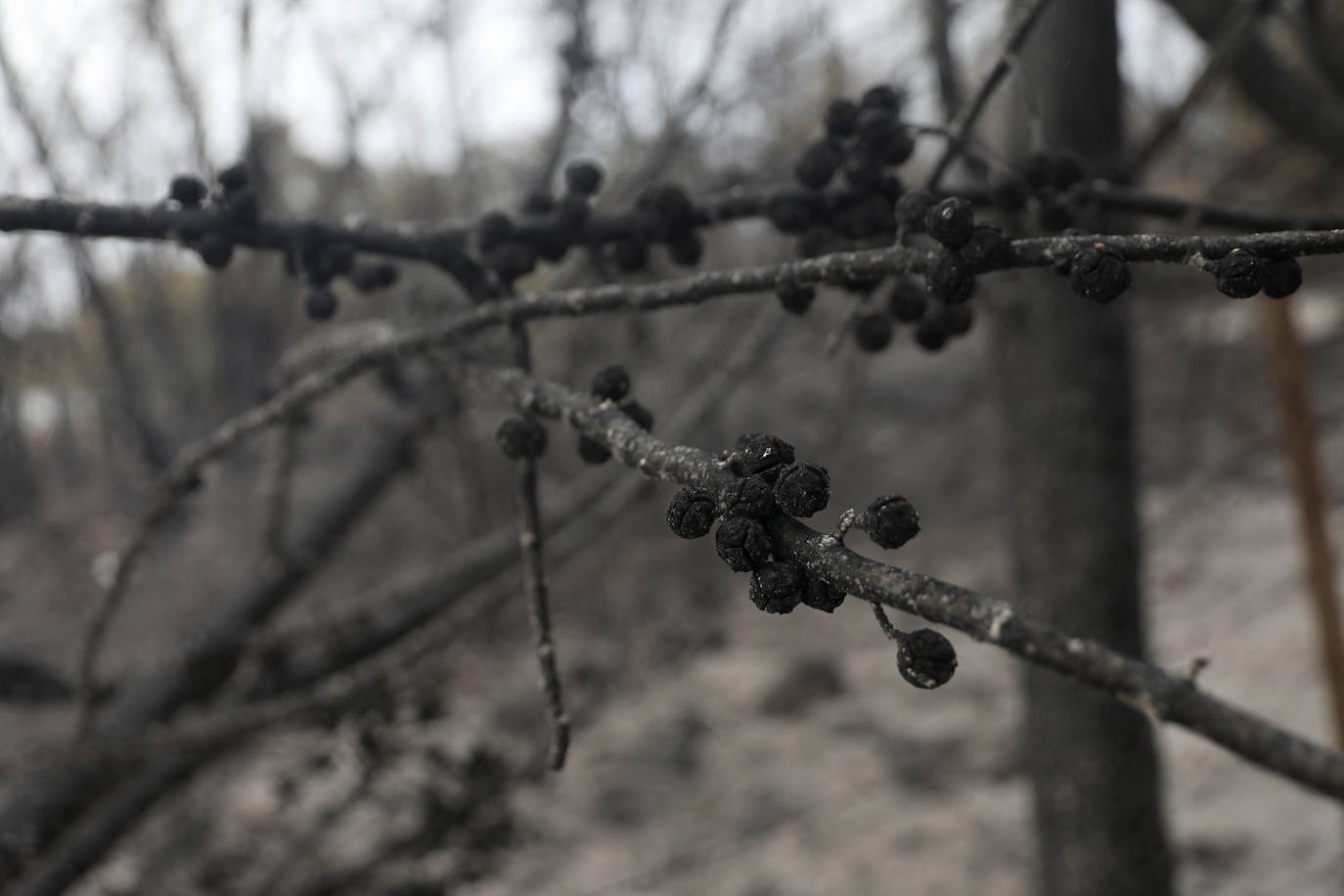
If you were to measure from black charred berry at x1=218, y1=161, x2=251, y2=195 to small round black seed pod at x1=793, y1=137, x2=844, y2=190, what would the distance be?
632mm

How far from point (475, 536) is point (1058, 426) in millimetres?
3048

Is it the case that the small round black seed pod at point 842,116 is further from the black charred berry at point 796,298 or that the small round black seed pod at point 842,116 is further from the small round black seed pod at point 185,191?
the small round black seed pod at point 185,191

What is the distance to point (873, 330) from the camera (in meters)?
1.23

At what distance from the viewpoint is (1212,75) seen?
2236mm

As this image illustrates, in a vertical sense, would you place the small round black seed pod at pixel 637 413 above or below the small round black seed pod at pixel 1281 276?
above

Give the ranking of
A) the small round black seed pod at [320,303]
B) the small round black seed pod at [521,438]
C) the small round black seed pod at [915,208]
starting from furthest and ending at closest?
the small round black seed pod at [320,303] → the small round black seed pod at [521,438] → the small round black seed pod at [915,208]

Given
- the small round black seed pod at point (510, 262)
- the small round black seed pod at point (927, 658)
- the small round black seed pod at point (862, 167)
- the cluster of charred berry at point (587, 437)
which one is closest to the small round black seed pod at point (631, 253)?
the small round black seed pod at point (510, 262)

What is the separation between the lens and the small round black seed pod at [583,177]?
4.07 feet

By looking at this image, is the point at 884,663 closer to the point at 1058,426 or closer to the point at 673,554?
the point at 673,554

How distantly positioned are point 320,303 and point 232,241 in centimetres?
12

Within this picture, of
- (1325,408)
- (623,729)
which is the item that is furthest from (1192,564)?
(623,729)

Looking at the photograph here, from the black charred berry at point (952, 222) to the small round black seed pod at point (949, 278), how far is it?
0.04 feet

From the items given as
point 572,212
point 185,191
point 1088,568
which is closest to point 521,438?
point 572,212

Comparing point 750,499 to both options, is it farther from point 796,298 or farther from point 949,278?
point 796,298
